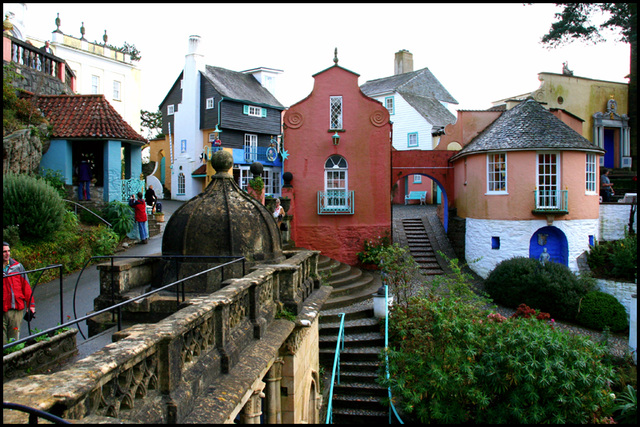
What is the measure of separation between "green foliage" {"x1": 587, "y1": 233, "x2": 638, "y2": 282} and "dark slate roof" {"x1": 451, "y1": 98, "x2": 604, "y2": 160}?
403cm

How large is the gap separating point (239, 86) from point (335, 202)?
20.3 meters

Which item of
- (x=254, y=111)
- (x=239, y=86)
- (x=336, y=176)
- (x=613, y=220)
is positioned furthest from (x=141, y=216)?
(x=239, y=86)

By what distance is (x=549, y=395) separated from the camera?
8898 millimetres

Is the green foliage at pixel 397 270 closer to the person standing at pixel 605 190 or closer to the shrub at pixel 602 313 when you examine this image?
the shrub at pixel 602 313

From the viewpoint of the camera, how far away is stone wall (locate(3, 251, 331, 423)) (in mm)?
2656

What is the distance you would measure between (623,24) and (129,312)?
75.4ft

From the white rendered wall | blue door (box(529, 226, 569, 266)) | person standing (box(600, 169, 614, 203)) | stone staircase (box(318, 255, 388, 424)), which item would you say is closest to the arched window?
stone staircase (box(318, 255, 388, 424))

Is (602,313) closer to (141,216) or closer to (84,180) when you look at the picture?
(141,216)

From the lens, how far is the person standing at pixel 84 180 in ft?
60.5

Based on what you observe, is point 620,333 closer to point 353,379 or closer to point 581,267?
point 581,267

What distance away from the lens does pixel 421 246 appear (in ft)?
72.8

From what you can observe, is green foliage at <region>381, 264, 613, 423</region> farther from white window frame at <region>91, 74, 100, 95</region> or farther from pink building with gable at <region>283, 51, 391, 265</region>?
Result: white window frame at <region>91, 74, 100, 95</region>

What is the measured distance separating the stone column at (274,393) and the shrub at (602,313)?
13.7 metres

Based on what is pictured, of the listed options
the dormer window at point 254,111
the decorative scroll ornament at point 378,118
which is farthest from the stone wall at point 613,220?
the dormer window at point 254,111
